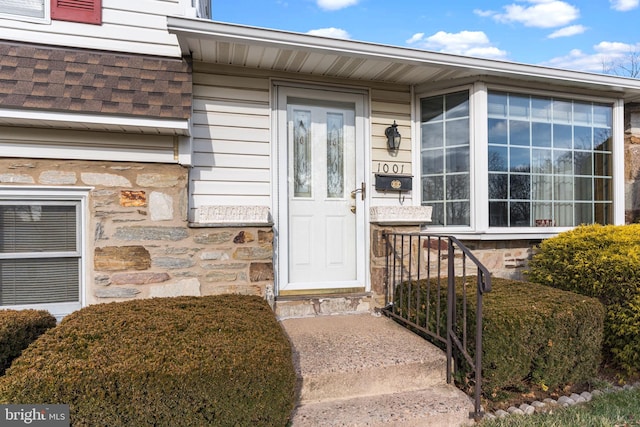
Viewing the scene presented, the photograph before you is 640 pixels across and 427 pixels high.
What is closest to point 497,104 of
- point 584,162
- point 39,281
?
point 584,162

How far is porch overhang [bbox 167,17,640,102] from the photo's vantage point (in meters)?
3.04

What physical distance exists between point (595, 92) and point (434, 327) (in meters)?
3.36

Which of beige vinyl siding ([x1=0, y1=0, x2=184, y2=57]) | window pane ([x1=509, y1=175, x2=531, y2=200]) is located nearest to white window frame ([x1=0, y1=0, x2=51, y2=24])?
beige vinyl siding ([x1=0, y1=0, x2=184, y2=57])

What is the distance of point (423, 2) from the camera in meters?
8.99

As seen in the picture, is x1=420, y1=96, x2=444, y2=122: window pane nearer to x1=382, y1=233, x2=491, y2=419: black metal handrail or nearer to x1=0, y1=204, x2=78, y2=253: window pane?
x1=382, y1=233, x2=491, y2=419: black metal handrail

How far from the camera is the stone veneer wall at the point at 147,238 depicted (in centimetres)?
305

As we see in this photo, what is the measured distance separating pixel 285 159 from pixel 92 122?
5.30ft

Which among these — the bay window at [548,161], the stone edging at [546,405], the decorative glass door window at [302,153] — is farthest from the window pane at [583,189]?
the decorative glass door window at [302,153]

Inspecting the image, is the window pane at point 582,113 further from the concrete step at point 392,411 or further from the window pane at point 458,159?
the concrete step at point 392,411

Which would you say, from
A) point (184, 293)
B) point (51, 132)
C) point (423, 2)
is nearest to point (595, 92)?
point (184, 293)

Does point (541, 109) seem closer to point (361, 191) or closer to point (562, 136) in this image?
point (562, 136)

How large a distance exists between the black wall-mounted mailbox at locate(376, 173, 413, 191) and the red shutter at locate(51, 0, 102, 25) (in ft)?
9.42

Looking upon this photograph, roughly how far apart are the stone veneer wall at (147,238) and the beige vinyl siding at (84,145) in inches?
2.4

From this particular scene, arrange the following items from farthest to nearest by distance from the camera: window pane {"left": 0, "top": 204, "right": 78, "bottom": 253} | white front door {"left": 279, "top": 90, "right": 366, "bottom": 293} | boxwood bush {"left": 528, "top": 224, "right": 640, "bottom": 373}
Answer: white front door {"left": 279, "top": 90, "right": 366, "bottom": 293} → window pane {"left": 0, "top": 204, "right": 78, "bottom": 253} → boxwood bush {"left": 528, "top": 224, "right": 640, "bottom": 373}
